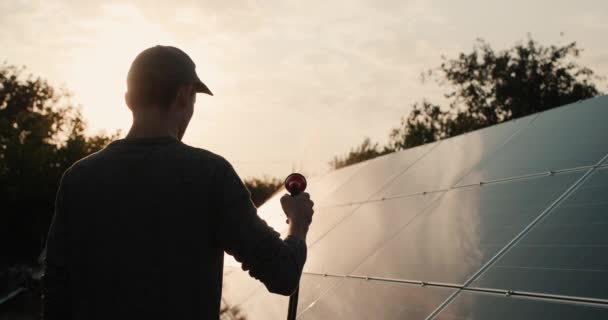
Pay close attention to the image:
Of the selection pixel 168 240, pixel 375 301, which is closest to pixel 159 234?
pixel 168 240

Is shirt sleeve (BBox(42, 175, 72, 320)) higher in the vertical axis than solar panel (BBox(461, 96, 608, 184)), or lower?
lower

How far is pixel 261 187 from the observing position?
38.4m

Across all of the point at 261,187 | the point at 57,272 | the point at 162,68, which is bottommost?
the point at 261,187

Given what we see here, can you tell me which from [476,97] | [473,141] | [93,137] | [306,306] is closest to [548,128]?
[473,141]

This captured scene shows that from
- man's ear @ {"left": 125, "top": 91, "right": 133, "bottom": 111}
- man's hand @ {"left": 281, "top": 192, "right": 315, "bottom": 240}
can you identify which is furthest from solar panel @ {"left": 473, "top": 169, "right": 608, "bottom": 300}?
man's ear @ {"left": 125, "top": 91, "right": 133, "bottom": 111}

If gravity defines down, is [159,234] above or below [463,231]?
above

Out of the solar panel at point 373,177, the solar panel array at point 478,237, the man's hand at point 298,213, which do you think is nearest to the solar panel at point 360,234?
the solar panel array at point 478,237

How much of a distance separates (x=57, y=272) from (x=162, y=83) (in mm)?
926

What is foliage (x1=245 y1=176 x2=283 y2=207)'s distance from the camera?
119 ft

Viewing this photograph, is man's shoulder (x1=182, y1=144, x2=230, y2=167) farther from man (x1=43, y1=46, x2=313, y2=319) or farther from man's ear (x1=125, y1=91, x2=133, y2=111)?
Result: man's ear (x1=125, y1=91, x2=133, y2=111)

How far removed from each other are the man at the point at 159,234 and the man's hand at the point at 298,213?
0.01 m

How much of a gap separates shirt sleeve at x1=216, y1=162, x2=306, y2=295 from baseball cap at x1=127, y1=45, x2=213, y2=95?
47 cm

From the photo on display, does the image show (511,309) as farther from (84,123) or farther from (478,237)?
(84,123)

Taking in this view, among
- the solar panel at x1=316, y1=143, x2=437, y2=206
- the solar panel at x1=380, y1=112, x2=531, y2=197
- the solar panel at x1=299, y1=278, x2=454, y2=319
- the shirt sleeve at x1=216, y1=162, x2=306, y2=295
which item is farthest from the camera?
the solar panel at x1=316, y1=143, x2=437, y2=206
